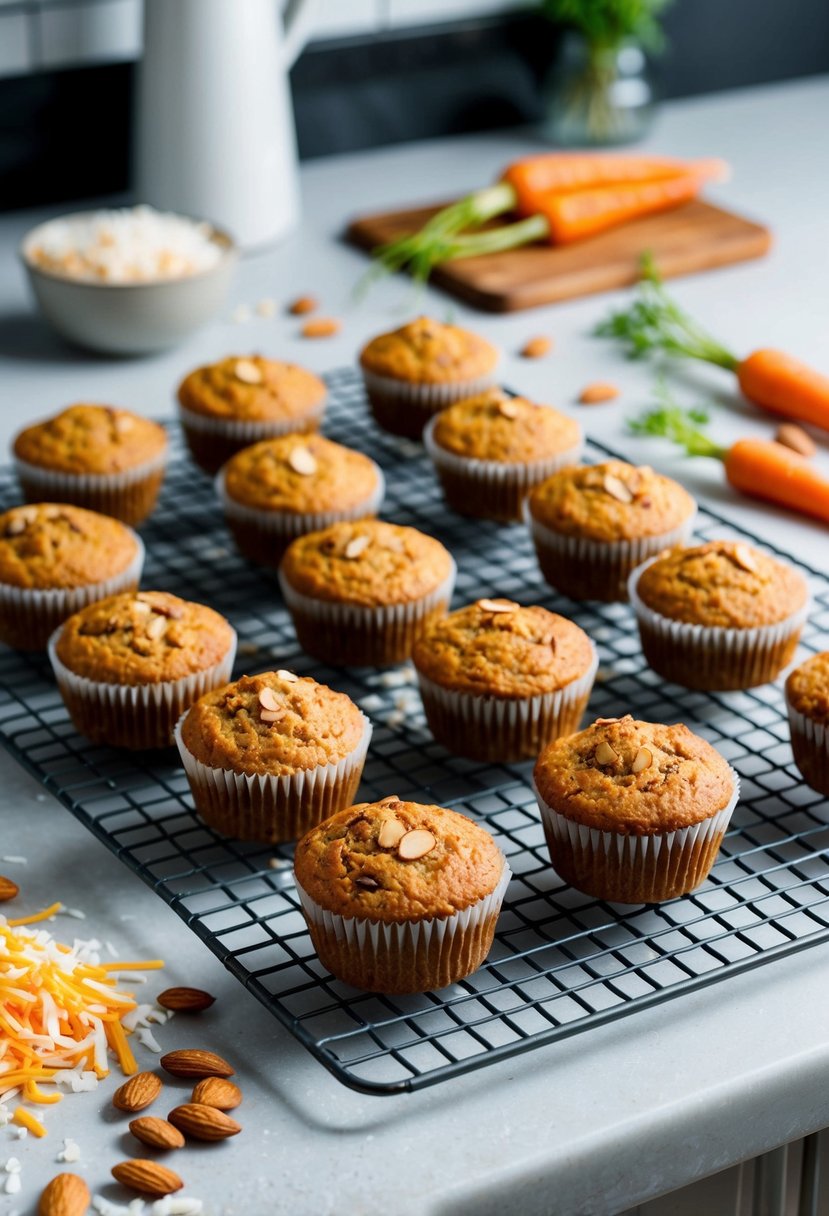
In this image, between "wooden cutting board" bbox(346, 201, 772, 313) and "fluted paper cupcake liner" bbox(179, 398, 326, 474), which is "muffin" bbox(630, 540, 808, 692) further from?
"wooden cutting board" bbox(346, 201, 772, 313)

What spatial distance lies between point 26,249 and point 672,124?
205cm

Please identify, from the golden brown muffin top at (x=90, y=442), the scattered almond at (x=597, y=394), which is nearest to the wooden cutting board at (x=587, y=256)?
the scattered almond at (x=597, y=394)

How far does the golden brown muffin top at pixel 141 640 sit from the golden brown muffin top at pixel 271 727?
0.46 ft

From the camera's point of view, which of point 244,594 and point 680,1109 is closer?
point 680,1109

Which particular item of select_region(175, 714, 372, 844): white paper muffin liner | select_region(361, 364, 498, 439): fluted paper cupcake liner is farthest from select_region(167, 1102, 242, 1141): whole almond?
select_region(361, 364, 498, 439): fluted paper cupcake liner

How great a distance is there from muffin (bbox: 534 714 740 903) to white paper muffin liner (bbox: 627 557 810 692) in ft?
1.21

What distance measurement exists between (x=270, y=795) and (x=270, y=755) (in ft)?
0.17

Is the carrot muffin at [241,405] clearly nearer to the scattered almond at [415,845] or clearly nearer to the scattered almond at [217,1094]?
the scattered almond at [415,845]

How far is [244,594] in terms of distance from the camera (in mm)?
2906

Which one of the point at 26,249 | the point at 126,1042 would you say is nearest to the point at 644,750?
the point at 126,1042

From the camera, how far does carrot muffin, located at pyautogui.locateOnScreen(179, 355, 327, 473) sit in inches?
123

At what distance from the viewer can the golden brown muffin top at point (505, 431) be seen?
9.89 ft

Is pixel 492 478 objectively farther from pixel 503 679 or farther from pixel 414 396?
pixel 503 679

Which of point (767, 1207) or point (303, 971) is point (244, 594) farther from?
point (767, 1207)
